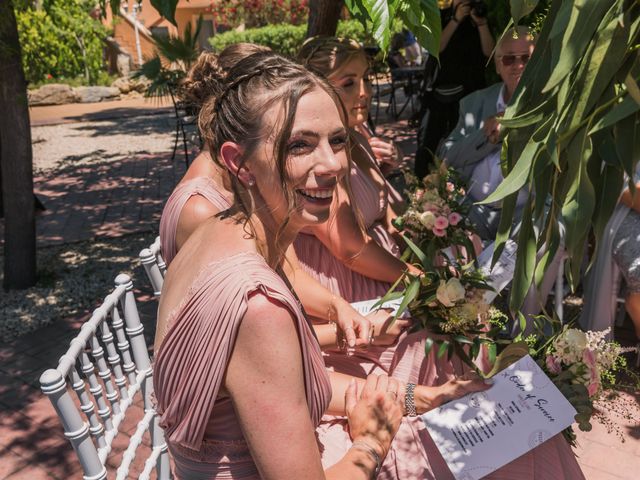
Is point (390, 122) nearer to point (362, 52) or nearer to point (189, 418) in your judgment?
point (362, 52)

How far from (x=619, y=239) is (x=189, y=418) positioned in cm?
276

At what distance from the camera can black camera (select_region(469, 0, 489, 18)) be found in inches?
180

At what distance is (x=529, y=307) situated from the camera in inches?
145

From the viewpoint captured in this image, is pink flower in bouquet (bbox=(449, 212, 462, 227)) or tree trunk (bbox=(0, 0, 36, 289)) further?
tree trunk (bbox=(0, 0, 36, 289))

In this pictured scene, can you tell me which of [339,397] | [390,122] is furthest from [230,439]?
[390,122]

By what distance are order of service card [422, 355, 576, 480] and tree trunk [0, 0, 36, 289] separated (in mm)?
4049

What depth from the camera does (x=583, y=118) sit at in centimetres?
110

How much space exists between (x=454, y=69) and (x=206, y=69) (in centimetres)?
330

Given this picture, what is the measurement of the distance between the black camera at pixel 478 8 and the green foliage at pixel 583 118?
3561 millimetres

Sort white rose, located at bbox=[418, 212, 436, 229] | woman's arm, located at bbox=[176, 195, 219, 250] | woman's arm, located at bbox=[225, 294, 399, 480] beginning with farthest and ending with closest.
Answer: white rose, located at bbox=[418, 212, 436, 229] → woman's arm, located at bbox=[176, 195, 219, 250] → woman's arm, located at bbox=[225, 294, 399, 480]

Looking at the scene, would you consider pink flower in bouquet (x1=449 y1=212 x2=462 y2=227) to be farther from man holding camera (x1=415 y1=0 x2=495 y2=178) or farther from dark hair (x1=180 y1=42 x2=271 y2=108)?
man holding camera (x1=415 y1=0 x2=495 y2=178)

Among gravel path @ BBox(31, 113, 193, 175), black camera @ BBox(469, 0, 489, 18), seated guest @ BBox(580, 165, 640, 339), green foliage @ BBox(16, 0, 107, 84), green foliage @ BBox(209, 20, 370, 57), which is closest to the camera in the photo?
seated guest @ BBox(580, 165, 640, 339)

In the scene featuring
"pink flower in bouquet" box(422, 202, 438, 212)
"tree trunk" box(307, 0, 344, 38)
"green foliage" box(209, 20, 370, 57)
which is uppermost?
"tree trunk" box(307, 0, 344, 38)

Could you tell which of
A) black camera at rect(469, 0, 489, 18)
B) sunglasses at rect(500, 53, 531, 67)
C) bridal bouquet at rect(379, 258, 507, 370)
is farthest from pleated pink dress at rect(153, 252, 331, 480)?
black camera at rect(469, 0, 489, 18)
